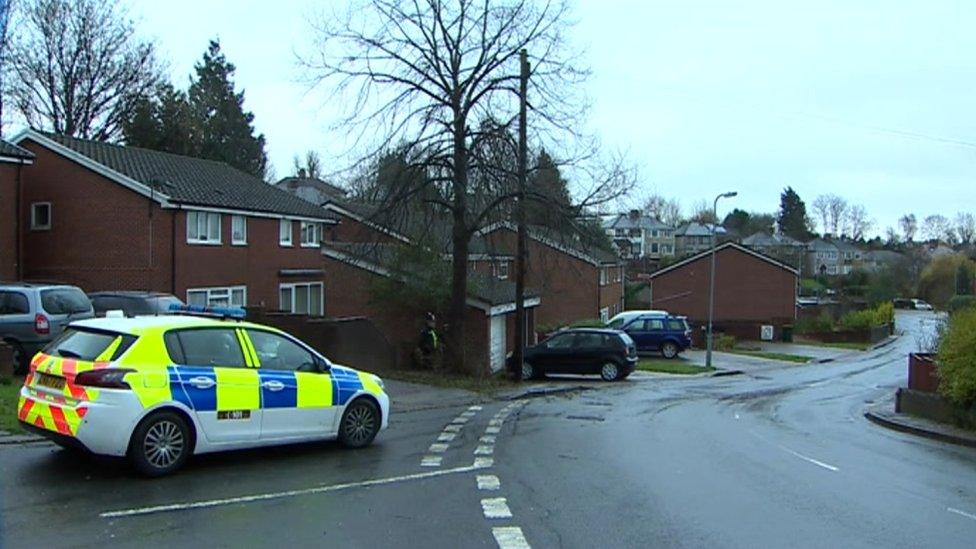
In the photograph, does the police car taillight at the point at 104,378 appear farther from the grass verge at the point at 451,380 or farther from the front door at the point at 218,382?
the grass verge at the point at 451,380

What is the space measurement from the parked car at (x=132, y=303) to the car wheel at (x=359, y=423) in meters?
10.2

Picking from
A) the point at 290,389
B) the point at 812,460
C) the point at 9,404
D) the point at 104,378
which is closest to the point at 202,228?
the point at 9,404

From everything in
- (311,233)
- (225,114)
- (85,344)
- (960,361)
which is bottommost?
(960,361)

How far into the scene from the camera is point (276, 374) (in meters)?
10.1

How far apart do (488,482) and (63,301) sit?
11.7 m

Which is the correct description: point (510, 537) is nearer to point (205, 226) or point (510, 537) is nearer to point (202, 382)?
point (202, 382)

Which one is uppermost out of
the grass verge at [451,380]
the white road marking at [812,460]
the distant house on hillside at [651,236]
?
the distant house on hillside at [651,236]

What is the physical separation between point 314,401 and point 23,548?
4.33 meters

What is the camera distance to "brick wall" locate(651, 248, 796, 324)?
65000mm

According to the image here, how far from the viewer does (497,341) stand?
3275cm

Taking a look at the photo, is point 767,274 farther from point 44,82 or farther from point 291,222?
point 44,82

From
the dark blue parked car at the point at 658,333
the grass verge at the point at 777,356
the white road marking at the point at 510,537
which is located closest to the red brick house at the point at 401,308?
the dark blue parked car at the point at 658,333

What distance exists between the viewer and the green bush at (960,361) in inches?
615

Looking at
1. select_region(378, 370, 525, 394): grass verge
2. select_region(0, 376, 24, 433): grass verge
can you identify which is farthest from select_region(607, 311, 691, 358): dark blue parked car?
select_region(0, 376, 24, 433): grass verge
